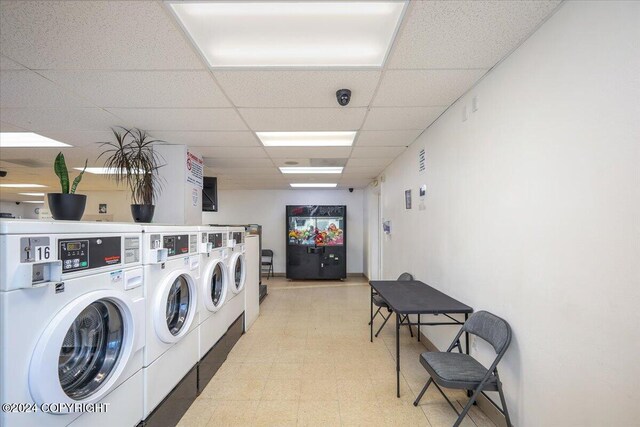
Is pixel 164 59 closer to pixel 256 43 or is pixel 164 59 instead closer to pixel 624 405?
pixel 256 43

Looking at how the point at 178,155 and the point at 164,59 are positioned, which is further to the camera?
the point at 178,155

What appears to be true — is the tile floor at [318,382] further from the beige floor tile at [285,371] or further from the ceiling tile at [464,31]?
the ceiling tile at [464,31]

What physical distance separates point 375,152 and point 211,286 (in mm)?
2768

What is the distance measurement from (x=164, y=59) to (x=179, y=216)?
2.16 metres

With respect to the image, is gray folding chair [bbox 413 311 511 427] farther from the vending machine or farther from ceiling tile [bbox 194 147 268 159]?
the vending machine

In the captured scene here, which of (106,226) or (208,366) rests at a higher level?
(106,226)

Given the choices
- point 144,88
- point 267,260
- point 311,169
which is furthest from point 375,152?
point 267,260

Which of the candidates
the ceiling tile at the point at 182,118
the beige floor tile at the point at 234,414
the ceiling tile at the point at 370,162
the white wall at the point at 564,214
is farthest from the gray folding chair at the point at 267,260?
the white wall at the point at 564,214

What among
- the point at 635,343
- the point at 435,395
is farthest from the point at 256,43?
the point at 435,395

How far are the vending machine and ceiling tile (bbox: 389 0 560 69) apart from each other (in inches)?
225

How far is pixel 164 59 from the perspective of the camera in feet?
6.08

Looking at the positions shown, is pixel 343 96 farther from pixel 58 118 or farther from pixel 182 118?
pixel 58 118

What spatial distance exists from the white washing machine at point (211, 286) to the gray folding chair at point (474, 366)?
1.82 meters

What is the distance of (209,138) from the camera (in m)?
3.49
